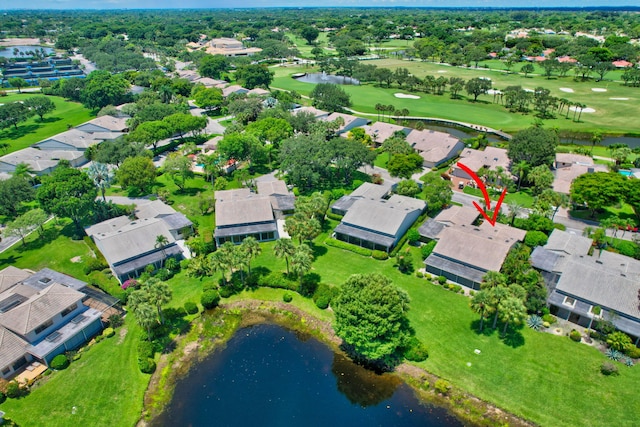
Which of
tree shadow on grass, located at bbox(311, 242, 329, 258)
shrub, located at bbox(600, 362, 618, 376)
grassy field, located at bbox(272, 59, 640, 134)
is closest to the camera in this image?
shrub, located at bbox(600, 362, 618, 376)

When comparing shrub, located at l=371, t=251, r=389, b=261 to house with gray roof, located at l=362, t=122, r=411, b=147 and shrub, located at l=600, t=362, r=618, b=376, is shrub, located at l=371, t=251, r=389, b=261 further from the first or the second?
house with gray roof, located at l=362, t=122, r=411, b=147

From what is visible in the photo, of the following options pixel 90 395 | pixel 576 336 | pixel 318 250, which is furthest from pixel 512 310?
pixel 90 395

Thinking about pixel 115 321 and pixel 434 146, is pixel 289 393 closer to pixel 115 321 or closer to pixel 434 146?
pixel 115 321

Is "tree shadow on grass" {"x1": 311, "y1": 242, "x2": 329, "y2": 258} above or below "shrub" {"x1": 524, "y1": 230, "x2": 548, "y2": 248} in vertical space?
below

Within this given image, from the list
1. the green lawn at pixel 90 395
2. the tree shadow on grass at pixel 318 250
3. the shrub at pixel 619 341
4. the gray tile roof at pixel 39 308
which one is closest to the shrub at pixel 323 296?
the tree shadow on grass at pixel 318 250

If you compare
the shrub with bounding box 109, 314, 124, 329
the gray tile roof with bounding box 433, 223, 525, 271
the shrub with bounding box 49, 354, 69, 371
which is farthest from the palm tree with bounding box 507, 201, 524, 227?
the shrub with bounding box 49, 354, 69, 371

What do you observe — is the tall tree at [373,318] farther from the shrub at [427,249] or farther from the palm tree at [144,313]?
the palm tree at [144,313]
